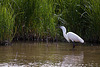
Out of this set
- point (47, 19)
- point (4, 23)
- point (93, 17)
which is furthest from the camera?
point (47, 19)

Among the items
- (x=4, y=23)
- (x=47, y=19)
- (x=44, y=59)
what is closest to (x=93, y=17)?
(x=47, y=19)

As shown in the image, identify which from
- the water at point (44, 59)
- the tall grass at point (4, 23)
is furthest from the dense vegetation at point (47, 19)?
the water at point (44, 59)

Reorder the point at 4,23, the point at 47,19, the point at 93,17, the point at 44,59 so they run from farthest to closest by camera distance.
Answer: the point at 47,19, the point at 93,17, the point at 4,23, the point at 44,59

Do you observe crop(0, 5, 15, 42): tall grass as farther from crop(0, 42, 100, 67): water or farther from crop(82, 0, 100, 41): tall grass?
crop(82, 0, 100, 41): tall grass

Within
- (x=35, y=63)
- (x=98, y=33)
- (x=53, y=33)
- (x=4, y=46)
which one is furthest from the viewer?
(x=53, y=33)

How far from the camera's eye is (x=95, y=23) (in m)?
9.19

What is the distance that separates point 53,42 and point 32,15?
1243 mm

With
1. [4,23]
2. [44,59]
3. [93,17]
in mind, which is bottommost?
[44,59]

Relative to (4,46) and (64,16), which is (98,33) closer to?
(64,16)

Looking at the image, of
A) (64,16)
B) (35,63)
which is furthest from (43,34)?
(35,63)

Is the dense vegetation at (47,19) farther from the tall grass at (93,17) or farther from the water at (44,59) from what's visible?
the water at (44,59)

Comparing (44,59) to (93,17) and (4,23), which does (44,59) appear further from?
(93,17)

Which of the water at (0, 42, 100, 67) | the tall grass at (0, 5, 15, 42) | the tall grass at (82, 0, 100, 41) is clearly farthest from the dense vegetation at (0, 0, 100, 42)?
the water at (0, 42, 100, 67)

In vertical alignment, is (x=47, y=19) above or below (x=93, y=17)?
below
